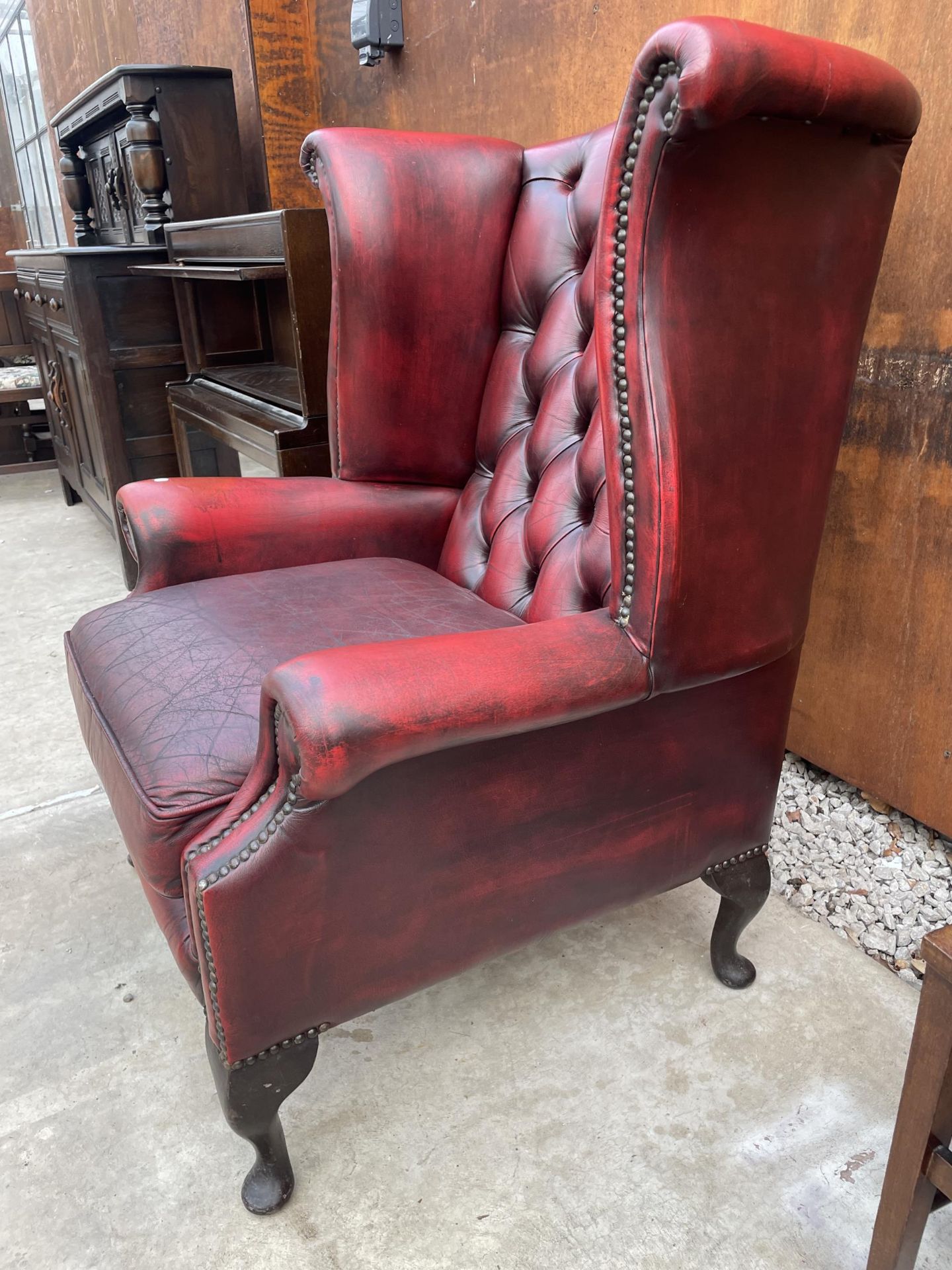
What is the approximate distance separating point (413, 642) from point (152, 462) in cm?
255

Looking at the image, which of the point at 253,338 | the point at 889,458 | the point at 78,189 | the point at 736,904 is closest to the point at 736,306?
the point at 889,458

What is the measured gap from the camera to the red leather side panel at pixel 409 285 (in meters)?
1.46

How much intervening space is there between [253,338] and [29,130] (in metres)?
4.02

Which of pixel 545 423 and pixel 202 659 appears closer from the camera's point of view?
pixel 202 659

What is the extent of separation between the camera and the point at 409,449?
5.42 feet

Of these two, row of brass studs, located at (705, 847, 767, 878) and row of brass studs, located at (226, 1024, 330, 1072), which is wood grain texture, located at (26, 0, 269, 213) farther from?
row of brass studs, located at (226, 1024, 330, 1072)

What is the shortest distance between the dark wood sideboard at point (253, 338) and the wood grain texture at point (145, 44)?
0.48 meters

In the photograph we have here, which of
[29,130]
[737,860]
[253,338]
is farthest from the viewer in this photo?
[29,130]

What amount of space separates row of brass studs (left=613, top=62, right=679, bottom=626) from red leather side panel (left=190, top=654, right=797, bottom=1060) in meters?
0.18

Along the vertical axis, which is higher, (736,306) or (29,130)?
(29,130)

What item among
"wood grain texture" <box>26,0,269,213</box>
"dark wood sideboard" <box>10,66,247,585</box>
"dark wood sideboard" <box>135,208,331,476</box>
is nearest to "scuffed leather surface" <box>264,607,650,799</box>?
"dark wood sideboard" <box>135,208,331,476</box>

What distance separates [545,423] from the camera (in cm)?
148

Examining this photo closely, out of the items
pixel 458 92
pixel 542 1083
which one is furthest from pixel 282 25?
pixel 542 1083

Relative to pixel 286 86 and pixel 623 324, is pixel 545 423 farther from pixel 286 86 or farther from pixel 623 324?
pixel 286 86
